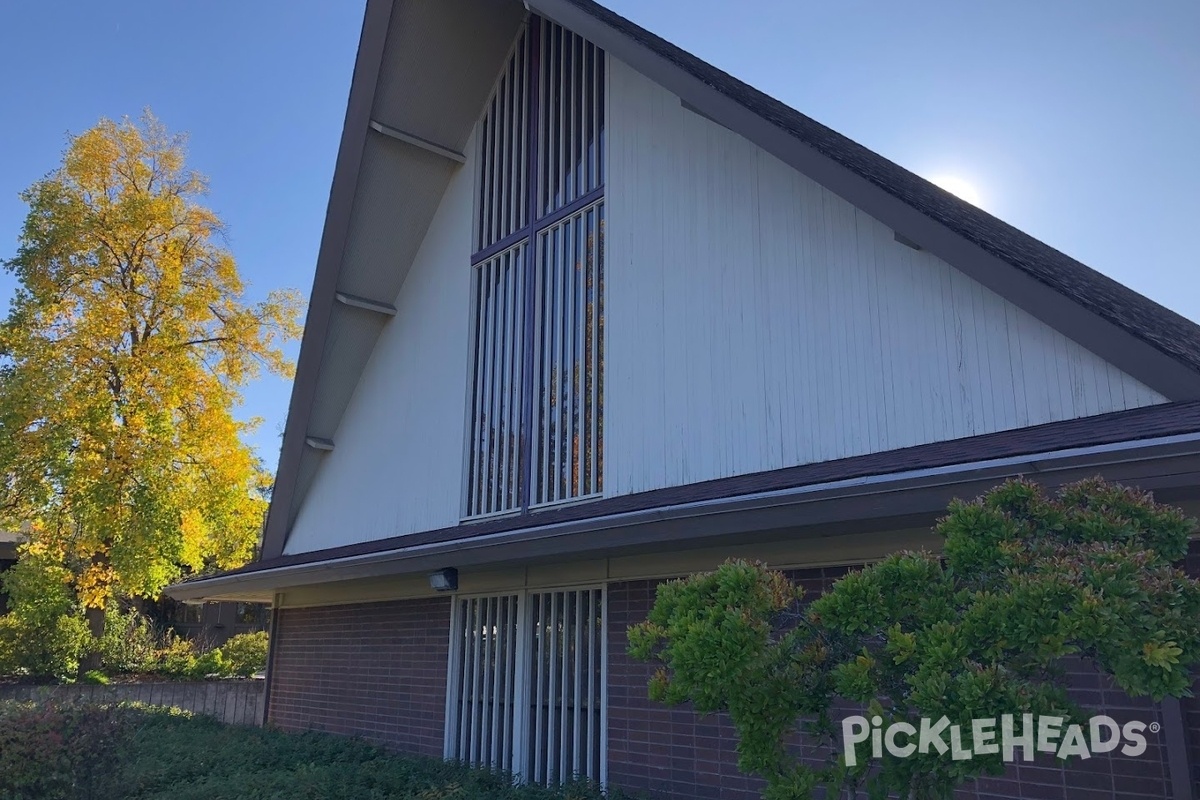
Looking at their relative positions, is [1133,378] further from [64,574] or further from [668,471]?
[64,574]

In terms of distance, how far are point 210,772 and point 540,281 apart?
6526 mm

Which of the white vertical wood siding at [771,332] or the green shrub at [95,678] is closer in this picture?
the white vertical wood siding at [771,332]

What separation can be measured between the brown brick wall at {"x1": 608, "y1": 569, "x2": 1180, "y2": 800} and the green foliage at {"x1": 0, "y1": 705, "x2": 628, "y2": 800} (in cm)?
44

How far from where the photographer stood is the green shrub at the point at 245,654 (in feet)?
88.4

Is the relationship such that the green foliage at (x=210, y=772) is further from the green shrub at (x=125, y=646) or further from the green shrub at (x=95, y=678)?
the green shrub at (x=125, y=646)

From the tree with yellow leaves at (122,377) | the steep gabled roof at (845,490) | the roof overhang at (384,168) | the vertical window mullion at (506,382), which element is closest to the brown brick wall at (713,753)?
the steep gabled roof at (845,490)

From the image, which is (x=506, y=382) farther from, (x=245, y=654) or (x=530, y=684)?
(x=245, y=654)

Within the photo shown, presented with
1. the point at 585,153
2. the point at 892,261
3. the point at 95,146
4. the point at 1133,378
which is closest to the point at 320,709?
the point at 585,153

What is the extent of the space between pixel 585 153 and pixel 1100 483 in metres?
8.03

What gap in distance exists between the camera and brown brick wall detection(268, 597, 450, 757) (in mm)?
11438

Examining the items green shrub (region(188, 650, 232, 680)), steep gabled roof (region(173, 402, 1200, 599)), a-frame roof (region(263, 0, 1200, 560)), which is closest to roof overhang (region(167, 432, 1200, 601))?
steep gabled roof (region(173, 402, 1200, 599))

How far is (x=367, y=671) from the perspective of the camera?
12.6 m

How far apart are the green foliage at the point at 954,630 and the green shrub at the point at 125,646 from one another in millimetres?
24227

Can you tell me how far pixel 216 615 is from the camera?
3434 cm
